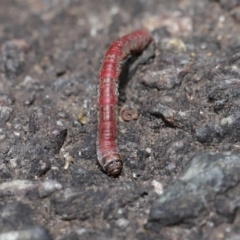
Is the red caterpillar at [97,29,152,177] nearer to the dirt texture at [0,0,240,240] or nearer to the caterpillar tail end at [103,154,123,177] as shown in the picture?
the caterpillar tail end at [103,154,123,177]

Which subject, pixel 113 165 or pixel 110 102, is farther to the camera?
pixel 110 102

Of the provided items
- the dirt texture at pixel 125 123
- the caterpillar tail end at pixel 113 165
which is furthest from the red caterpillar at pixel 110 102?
the dirt texture at pixel 125 123

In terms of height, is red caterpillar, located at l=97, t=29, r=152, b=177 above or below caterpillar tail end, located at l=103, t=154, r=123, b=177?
above

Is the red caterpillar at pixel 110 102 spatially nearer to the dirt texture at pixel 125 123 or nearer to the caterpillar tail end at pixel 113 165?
the caterpillar tail end at pixel 113 165

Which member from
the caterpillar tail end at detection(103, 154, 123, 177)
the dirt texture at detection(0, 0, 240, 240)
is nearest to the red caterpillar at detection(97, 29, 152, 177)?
the caterpillar tail end at detection(103, 154, 123, 177)

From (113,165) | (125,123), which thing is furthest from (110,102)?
(113,165)

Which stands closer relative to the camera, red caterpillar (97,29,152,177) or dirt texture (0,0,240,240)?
dirt texture (0,0,240,240)

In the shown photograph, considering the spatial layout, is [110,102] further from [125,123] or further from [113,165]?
[113,165]
